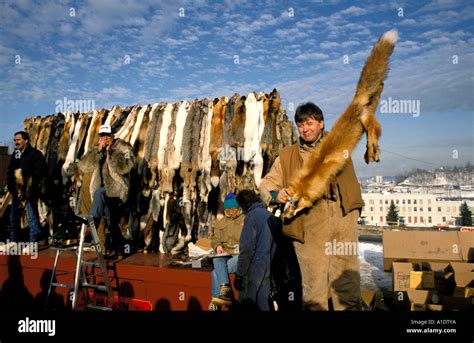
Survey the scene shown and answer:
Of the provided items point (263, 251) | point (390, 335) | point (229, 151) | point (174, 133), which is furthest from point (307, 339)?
point (174, 133)

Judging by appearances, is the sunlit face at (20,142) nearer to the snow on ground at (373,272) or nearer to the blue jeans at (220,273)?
the blue jeans at (220,273)

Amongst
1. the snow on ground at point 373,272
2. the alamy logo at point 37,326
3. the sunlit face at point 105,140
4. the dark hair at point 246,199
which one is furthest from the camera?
the snow on ground at point 373,272

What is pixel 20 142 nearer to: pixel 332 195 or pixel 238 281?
pixel 238 281

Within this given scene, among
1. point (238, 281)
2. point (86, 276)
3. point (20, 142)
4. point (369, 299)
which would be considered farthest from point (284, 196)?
point (20, 142)

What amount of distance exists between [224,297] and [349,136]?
2218 mm

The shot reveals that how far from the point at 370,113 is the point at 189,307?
10.0ft

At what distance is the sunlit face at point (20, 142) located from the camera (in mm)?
5793

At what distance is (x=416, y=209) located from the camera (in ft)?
184

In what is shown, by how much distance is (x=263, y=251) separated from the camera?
3496mm

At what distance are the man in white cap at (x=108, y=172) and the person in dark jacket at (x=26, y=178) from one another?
1.20 m

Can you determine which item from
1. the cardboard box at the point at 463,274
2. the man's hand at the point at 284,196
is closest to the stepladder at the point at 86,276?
the man's hand at the point at 284,196

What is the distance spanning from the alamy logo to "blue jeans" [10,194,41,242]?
141 inches

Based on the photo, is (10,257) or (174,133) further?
(174,133)

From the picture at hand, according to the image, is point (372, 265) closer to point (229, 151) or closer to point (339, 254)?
point (229, 151)
